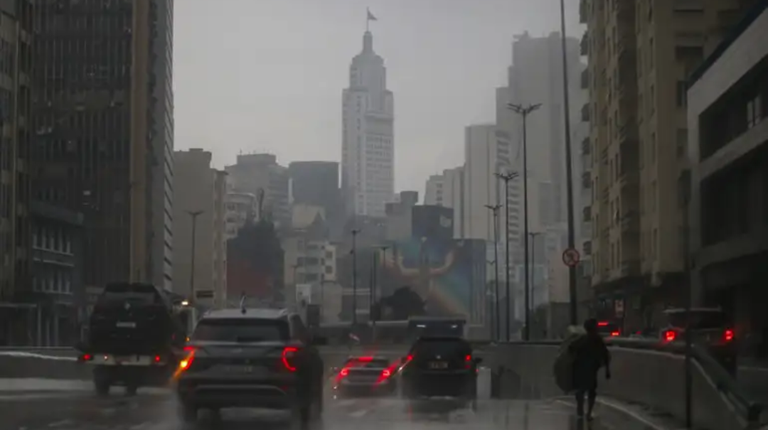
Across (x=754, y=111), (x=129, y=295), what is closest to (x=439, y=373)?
(x=129, y=295)

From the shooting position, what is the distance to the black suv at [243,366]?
60.6 ft

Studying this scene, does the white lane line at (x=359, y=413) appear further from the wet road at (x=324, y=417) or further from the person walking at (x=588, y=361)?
the person walking at (x=588, y=361)

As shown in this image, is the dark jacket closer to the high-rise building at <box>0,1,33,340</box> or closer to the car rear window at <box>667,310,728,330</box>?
the car rear window at <box>667,310,728,330</box>

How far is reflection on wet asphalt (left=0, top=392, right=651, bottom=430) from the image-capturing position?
18719mm

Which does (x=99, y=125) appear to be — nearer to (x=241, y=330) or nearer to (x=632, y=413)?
(x=632, y=413)

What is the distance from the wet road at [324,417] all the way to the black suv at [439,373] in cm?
963

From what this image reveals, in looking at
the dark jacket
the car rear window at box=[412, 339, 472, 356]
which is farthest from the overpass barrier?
the car rear window at box=[412, 339, 472, 356]

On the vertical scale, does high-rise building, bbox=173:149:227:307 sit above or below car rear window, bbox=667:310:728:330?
above

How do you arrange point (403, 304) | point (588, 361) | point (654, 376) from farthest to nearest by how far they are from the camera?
point (403, 304)
point (654, 376)
point (588, 361)

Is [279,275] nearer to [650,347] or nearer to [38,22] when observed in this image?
[38,22]

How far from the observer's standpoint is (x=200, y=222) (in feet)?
578

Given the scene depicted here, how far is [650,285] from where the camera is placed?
6919 centimetres

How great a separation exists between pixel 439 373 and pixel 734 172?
25758mm

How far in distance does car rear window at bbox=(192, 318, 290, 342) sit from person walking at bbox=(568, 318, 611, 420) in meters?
4.87
